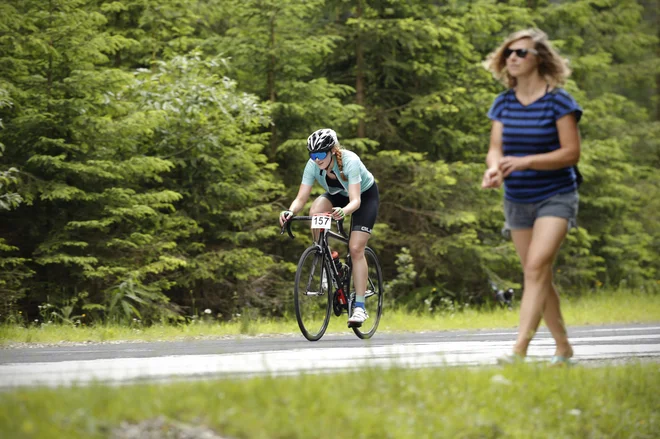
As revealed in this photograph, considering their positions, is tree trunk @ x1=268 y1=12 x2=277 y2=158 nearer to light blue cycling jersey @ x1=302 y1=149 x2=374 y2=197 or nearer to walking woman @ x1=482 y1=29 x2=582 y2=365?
light blue cycling jersey @ x1=302 y1=149 x2=374 y2=197

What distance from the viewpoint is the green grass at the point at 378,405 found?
3959 millimetres

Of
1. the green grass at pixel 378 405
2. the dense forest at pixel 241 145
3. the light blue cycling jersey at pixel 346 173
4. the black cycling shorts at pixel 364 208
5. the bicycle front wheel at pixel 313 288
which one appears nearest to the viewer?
the green grass at pixel 378 405

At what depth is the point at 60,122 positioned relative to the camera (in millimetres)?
13031

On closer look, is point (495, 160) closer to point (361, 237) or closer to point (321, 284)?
point (361, 237)

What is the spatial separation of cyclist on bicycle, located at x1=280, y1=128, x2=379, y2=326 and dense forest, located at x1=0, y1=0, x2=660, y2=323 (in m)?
4.09

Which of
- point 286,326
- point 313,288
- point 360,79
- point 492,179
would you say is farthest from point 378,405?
point 360,79

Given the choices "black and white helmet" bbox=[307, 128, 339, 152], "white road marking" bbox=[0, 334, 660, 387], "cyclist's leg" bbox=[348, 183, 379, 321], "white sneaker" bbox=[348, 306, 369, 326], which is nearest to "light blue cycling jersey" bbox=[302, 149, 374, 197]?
"cyclist's leg" bbox=[348, 183, 379, 321]

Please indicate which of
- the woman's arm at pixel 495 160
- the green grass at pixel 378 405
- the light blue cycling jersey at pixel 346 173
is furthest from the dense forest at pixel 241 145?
the green grass at pixel 378 405

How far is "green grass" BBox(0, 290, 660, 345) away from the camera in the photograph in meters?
9.83

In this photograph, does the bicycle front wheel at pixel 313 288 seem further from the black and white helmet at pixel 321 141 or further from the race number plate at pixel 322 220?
the black and white helmet at pixel 321 141

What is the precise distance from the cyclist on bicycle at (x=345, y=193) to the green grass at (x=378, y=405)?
355 cm

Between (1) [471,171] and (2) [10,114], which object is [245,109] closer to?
(2) [10,114]

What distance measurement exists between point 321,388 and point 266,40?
515 inches

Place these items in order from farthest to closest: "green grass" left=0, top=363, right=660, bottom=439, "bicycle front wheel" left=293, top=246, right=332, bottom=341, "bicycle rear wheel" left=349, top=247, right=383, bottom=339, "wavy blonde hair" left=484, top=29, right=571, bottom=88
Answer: "bicycle rear wheel" left=349, top=247, right=383, bottom=339 → "bicycle front wheel" left=293, top=246, right=332, bottom=341 → "wavy blonde hair" left=484, top=29, right=571, bottom=88 → "green grass" left=0, top=363, right=660, bottom=439
